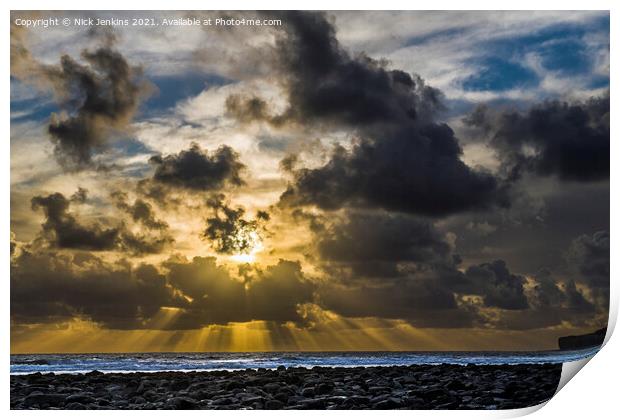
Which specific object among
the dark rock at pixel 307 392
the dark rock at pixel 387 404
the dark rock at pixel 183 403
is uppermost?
the dark rock at pixel 307 392

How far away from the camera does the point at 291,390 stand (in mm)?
10859

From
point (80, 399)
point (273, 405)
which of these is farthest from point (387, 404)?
point (80, 399)

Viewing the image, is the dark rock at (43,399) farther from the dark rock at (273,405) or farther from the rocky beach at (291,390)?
the dark rock at (273,405)

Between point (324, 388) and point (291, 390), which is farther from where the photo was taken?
point (324, 388)

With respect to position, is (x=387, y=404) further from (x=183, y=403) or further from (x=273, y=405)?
(x=183, y=403)

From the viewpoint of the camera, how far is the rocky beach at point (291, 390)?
10.5 metres

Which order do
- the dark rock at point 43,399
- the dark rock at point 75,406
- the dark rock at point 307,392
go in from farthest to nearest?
the dark rock at point 307,392 → the dark rock at point 43,399 → the dark rock at point 75,406

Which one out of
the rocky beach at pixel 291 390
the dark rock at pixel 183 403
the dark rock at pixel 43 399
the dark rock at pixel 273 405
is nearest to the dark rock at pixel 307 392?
the rocky beach at pixel 291 390
